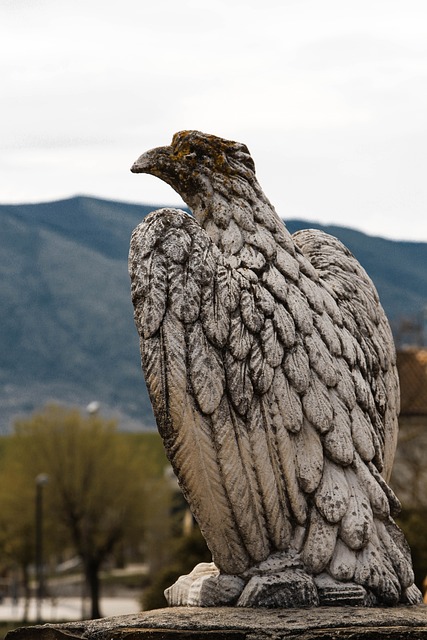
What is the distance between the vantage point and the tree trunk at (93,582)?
3938 centimetres

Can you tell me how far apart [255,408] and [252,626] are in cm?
115

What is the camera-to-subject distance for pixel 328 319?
24.3 feet

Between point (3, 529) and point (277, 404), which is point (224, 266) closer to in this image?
point (277, 404)

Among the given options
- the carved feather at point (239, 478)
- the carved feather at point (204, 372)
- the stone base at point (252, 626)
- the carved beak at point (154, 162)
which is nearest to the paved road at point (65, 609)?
the carved beak at point (154, 162)

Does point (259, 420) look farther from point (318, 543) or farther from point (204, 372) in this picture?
point (318, 543)

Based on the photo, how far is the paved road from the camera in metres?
38.0

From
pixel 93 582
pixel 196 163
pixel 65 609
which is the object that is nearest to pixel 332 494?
pixel 196 163

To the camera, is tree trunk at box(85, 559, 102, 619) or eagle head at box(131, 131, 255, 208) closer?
eagle head at box(131, 131, 255, 208)

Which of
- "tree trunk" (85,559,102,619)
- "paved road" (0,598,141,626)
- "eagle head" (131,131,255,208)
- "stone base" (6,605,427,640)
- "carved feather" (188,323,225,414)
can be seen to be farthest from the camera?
"tree trunk" (85,559,102,619)

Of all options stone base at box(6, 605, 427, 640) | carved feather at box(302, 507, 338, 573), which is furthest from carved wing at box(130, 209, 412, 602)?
stone base at box(6, 605, 427, 640)

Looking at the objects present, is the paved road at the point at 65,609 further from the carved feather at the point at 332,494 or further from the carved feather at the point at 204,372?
the carved feather at the point at 204,372

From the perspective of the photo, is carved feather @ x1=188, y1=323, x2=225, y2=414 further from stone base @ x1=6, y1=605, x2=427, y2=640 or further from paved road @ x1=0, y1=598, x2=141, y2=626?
paved road @ x1=0, y1=598, x2=141, y2=626

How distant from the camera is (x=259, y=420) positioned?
273 inches

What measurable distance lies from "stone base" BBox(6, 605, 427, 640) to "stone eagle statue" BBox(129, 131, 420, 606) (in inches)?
10.1
